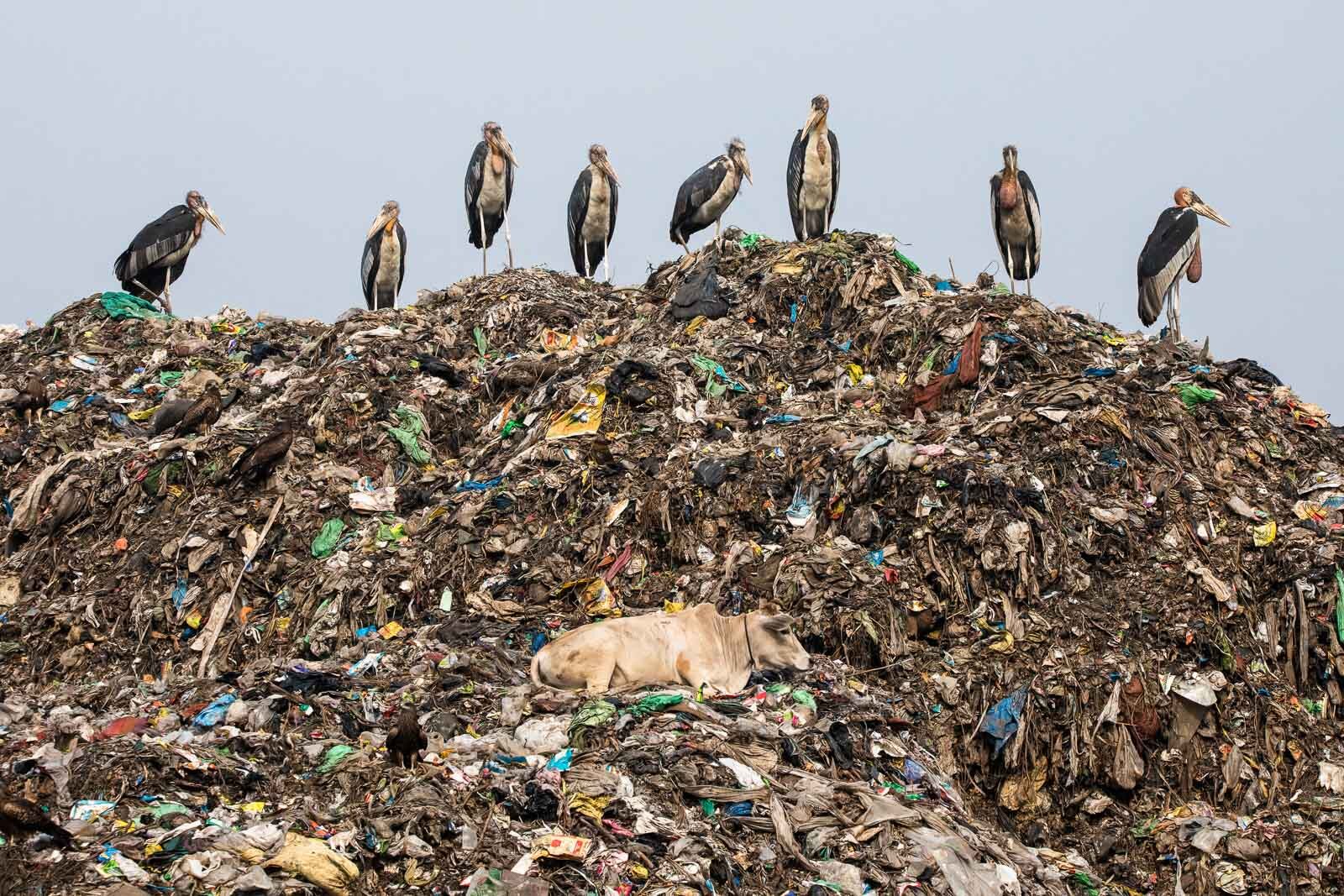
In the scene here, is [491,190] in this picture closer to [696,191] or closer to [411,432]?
[696,191]

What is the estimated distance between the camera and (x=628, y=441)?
1059 cm

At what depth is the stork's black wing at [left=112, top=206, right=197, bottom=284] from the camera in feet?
51.4

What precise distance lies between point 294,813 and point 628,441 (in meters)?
4.75

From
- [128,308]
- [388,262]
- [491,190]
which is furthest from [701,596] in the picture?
[491,190]

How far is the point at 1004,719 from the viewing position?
8.31 m

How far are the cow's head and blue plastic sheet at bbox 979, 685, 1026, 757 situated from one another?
109 cm

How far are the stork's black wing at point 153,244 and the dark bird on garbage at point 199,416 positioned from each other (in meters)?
4.64

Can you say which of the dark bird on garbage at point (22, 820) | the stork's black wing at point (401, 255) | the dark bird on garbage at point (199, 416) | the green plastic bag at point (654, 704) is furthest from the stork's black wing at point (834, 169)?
the dark bird on garbage at point (22, 820)

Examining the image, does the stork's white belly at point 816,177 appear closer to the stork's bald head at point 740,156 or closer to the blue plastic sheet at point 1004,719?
the stork's bald head at point 740,156

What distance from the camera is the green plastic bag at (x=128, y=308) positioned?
1481 centimetres

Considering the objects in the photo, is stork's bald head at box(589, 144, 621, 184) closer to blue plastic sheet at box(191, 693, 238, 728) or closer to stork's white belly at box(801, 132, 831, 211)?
stork's white belly at box(801, 132, 831, 211)

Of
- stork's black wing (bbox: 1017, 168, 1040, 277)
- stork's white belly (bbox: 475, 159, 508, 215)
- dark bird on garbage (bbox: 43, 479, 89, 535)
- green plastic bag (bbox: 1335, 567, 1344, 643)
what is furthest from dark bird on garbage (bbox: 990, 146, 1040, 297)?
dark bird on garbage (bbox: 43, 479, 89, 535)

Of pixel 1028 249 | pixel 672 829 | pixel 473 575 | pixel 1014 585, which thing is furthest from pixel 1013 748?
pixel 1028 249

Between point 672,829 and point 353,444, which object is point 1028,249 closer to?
point 353,444
